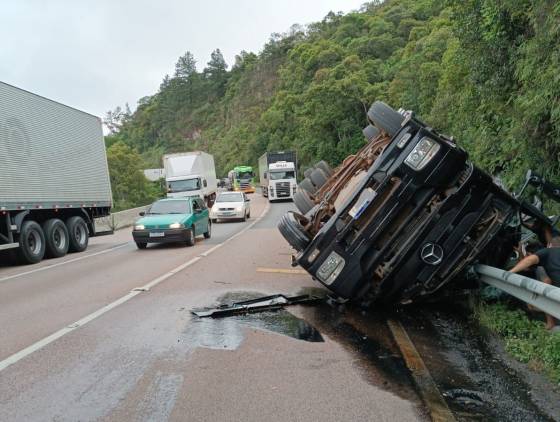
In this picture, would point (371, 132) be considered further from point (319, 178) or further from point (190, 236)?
point (190, 236)

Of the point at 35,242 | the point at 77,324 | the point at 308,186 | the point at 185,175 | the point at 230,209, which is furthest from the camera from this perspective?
the point at 185,175

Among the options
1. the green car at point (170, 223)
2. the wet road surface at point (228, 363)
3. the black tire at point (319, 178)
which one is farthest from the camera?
the green car at point (170, 223)

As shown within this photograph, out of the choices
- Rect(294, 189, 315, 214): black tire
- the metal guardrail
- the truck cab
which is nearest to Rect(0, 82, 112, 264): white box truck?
Rect(294, 189, 315, 214): black tire

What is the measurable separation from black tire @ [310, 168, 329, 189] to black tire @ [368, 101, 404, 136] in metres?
3.72

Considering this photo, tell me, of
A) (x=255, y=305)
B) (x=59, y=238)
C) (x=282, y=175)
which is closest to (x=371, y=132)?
(x=255, y=305)

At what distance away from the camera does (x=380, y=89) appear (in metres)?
45.2

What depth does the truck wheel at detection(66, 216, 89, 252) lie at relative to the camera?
15.6m

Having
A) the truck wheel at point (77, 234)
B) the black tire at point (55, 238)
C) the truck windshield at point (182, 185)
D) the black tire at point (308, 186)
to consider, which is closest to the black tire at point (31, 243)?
the black tire at point (55, 238)

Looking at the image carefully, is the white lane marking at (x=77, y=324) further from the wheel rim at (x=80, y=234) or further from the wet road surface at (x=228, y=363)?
the wheel rim at (x=80, y=234)

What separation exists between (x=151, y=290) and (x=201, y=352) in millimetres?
3405

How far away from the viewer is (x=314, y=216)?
6.74 metres

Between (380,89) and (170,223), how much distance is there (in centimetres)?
3520

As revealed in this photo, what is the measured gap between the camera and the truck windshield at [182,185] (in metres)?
32.3

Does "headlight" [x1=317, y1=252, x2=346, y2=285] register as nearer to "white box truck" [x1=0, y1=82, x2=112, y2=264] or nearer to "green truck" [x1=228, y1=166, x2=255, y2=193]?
"white box truck" [x1=0, y1=82, x2=112, y2=264]
